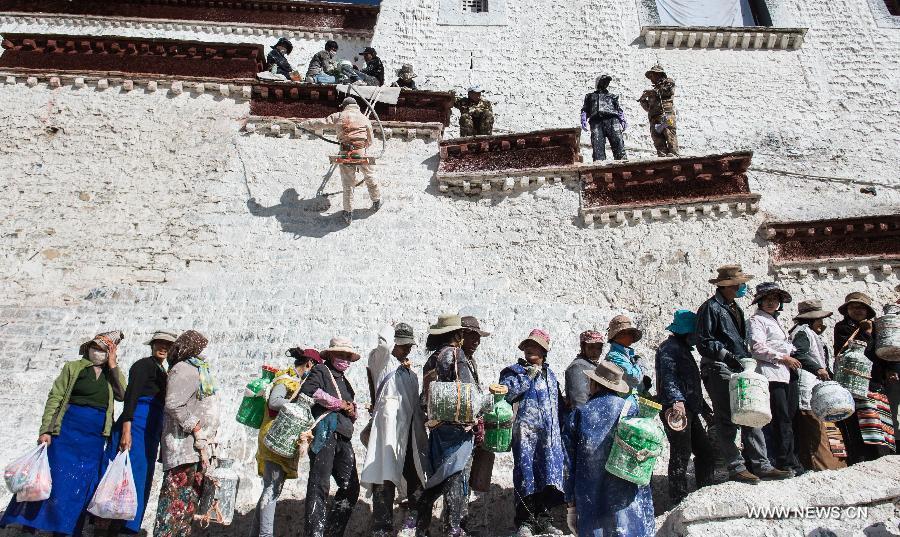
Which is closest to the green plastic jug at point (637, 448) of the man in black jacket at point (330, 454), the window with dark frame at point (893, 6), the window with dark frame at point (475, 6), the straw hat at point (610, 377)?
the straw hat at point (610, 377)

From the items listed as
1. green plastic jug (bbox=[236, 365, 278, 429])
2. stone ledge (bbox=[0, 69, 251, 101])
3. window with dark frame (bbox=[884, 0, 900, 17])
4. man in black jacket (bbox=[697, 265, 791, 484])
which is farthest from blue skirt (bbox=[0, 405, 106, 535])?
window with dark frame (bbox=[884, 0, 900, 17])

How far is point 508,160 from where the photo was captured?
30.5ft

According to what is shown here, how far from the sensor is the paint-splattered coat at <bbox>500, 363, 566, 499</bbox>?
4645 mm

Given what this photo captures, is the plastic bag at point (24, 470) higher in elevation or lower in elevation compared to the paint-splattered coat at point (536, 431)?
lower

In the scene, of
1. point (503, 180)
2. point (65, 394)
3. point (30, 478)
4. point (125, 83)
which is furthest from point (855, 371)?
point (125, 83)

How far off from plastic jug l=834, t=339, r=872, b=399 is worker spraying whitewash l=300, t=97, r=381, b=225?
504 cm

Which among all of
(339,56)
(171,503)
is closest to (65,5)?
(339,56)

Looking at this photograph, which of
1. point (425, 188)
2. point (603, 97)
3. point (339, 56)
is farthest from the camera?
point (339, 56)

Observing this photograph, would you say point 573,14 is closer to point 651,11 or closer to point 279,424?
point 651,11

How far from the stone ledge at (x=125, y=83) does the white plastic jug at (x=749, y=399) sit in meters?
7.43

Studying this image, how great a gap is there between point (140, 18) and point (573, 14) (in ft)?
25.6

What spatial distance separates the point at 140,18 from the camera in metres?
14.5

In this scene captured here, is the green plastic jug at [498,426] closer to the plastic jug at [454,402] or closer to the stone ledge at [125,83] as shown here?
the plastic jug at [454,402]

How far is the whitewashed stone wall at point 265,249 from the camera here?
24.3ft
